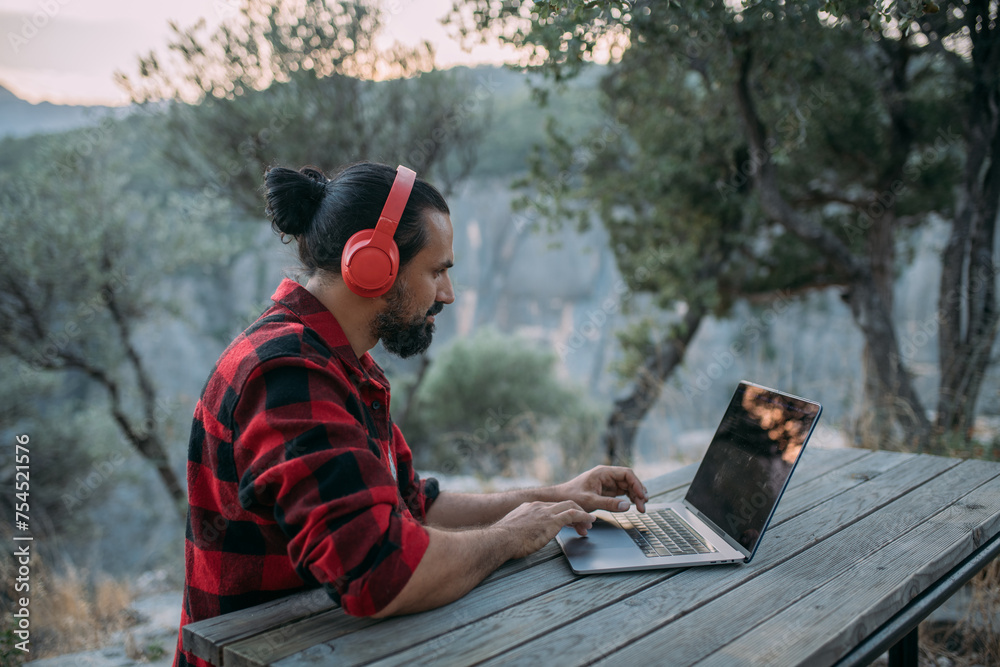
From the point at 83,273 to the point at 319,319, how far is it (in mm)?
6355

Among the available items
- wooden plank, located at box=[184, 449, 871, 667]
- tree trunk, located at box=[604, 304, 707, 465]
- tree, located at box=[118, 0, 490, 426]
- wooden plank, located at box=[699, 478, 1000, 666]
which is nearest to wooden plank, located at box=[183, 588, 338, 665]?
wooden plank, located at box=[184, 449, 871, 667]

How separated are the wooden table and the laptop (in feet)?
0.14

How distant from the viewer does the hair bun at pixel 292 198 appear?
1.48 meters

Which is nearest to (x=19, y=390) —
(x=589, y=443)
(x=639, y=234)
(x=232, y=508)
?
(x=589, y=443)

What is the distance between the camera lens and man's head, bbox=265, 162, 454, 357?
146 centimetres

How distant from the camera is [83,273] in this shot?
6.43 meters

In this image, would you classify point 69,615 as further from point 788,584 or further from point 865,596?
point 865,596

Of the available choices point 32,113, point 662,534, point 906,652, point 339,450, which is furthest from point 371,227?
point 32,113

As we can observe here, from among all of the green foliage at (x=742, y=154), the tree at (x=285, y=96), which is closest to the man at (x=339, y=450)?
the green foliage at (x=742, y=154)

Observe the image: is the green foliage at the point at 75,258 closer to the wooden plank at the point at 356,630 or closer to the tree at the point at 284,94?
the tree at the point at 284,94

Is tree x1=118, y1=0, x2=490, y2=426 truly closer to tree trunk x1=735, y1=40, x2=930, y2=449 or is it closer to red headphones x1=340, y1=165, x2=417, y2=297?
tree trunk x1=735, y1=40, x2=930, y2=449

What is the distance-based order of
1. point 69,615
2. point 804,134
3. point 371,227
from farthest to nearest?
point 804,134
point 69,615
point 371,227

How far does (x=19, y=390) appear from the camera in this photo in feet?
22.9

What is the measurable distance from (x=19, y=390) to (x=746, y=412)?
7.99 metres
